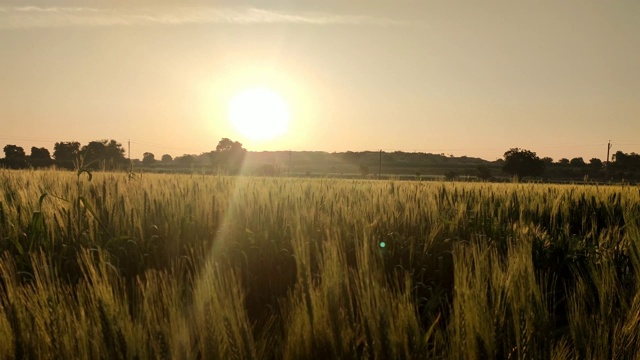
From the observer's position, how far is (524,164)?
8075 cm

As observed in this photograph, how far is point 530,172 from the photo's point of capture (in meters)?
81.1

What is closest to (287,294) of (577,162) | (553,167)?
(553,167)

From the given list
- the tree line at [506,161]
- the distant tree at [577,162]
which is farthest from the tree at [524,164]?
the distant tree at [577,162]

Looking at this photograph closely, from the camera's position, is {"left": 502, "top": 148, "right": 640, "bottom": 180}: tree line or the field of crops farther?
{"left": 502, "top": 148, "right": 640, "bottom": 180}: tree line

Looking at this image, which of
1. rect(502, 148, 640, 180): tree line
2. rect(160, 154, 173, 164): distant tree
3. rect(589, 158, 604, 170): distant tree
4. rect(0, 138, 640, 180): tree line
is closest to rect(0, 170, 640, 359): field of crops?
rect(0, 138, 640, 180): tree line

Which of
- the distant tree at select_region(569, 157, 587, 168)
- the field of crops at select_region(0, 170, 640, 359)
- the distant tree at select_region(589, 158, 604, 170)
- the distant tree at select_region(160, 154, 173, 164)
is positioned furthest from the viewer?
the distant tree at select_region(160, 154, 173, 164)

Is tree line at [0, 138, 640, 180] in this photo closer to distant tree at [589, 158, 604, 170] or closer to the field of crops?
distant tree at [589, 158, 604, 170]

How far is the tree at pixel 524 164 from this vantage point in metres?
80.8

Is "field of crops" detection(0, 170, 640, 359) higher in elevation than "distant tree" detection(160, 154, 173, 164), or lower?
lower

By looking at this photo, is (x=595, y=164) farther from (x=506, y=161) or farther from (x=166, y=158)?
(x=166, y=158)

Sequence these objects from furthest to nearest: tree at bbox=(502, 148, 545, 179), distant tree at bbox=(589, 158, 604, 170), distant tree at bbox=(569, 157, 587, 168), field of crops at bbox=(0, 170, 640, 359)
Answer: distant tree at bbox=(589, 158, 604, 170)
distant tree at bbox=(569, 157, 587, 168)
tree at bbox=(502, 148, 545, 179)
field of crops at bbox=(0, 170, 640, 359)

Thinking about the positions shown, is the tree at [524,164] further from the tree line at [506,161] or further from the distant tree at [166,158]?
the distant tree at [166,158]

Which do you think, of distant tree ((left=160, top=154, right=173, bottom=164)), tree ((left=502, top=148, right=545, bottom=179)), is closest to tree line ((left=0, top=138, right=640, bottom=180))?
tree ((left=502, top=148, right=545, bottom=179))

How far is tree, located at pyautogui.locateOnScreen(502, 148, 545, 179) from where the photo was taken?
265 feet
